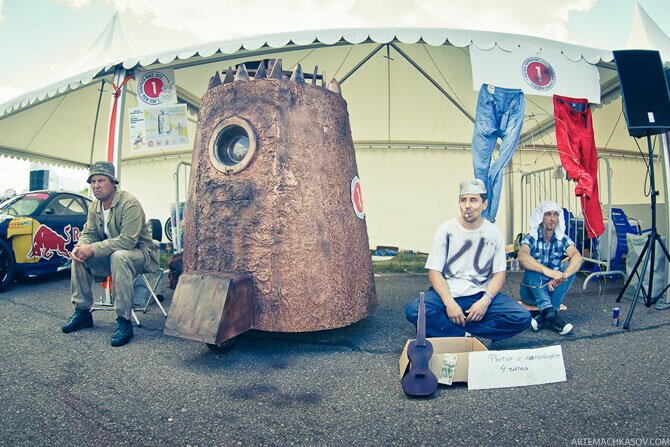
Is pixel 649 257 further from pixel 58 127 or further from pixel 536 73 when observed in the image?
pixel 58 127

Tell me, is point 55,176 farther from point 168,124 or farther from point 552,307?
point 552,307

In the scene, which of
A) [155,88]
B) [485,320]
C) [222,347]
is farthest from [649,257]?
[155,88]

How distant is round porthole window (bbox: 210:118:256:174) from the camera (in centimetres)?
321

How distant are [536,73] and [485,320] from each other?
9.44ft

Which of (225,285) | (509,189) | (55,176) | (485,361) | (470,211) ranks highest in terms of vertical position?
(55,176)

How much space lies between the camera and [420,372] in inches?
95.8

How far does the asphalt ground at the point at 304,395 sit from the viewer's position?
2008 mm

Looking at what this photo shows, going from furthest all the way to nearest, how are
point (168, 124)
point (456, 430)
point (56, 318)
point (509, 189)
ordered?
1. point (509, 189)
2. point (168, 124)
3. point (56, 318)
4. point (456, 430)

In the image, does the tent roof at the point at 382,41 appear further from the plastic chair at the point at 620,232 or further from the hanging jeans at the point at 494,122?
the plastic chair at the point at 620,232

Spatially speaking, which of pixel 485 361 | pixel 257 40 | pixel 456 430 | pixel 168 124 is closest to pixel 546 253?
pixel 485 361

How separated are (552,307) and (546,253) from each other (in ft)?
1.64

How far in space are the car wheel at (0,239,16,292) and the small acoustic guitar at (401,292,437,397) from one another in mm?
5723

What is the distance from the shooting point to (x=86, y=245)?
351 centimetres

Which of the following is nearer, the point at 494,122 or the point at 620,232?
the point at 494,122
